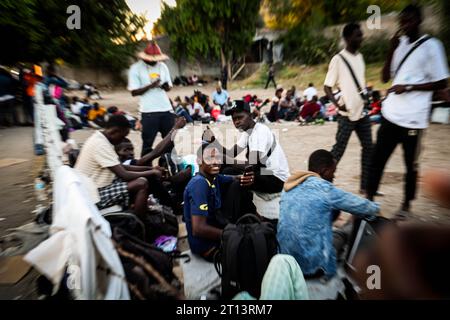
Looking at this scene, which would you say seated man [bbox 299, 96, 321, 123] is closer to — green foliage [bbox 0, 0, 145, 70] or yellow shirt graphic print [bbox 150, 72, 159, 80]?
yellow shirt graphic print [bbox 150, 72, 159, 80]

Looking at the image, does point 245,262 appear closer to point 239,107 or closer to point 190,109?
point 239,107

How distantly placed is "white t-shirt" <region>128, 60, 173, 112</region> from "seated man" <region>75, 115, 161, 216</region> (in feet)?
4.01

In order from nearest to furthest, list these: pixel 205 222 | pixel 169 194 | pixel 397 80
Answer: pixel 205 222
pixel 397 80
pixel 169 194

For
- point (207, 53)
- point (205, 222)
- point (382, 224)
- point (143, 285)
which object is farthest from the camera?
point (207, 53)

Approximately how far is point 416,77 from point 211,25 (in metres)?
23.5

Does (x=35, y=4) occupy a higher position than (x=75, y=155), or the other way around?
(x=35, y=4)

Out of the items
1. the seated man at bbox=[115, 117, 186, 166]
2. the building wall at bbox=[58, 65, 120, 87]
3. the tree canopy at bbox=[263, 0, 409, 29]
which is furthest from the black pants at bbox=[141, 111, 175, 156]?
the building wall at bbox=[58, 65, 120, 87]

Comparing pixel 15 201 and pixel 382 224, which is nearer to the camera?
pixel 382 224

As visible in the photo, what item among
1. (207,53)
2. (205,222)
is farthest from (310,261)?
(207,53)

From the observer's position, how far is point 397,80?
2.79 m

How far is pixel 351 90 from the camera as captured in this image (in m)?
→ 3.27

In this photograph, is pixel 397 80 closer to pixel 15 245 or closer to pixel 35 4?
pixel 15 245

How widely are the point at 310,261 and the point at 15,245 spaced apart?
9.35 ft

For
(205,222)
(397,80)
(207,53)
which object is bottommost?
(205,222)
